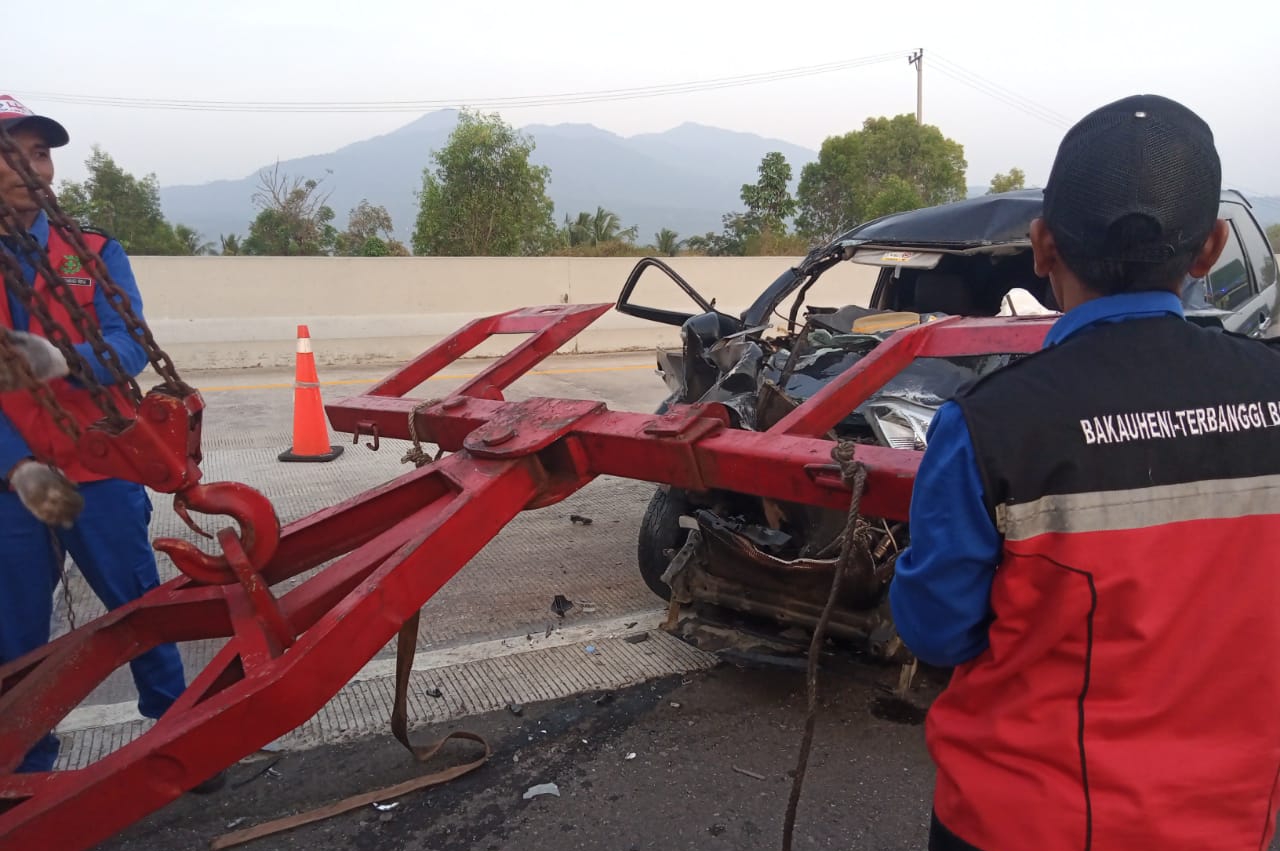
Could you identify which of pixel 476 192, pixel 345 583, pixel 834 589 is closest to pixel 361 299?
A: pixel 345 583

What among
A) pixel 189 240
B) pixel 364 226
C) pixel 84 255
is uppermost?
pixel 364 226

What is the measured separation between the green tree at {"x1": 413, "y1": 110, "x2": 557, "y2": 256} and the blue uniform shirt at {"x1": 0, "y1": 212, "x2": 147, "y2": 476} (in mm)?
29059

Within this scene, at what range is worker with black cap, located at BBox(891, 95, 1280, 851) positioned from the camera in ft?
3.93

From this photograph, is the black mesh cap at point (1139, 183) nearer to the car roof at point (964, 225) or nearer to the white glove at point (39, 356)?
the white glove at point (39, 356)

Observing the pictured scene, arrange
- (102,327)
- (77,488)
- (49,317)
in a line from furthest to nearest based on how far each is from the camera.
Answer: (102,327), (77,488), (49,317)

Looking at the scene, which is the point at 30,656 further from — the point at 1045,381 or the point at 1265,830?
the point at 1265,830

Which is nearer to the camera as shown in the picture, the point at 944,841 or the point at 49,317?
the point at 944,841

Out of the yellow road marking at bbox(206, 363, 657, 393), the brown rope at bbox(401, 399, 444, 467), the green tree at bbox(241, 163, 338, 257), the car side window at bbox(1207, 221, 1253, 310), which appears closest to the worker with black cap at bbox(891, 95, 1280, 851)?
the brown rope at bbox(401, 399, 444, 467)

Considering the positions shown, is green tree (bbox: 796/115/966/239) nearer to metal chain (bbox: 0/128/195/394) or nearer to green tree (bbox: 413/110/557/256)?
green tree (bbox: 413/110/557/256)

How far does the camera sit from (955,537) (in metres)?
1.27

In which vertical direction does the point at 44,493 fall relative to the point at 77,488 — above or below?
above

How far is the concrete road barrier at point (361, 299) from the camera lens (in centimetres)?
1156

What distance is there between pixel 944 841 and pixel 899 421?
2.21 metres

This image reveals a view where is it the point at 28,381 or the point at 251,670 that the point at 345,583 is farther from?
the point at 28,381
